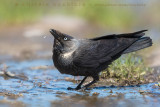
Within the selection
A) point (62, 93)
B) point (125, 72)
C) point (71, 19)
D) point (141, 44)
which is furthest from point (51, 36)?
point (62, 93)

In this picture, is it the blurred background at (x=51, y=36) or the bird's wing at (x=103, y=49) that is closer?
the blurred background at (x=51, y=36)

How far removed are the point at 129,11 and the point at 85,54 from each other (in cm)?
862

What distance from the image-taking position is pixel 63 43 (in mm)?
6766

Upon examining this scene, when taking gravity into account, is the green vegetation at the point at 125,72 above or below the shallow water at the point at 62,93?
above

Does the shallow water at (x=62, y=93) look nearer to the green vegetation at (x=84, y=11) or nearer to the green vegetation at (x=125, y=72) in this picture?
the green vegetation at (x=125, y=72)

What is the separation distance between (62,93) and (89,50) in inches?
37.9

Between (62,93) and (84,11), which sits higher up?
(84,11)

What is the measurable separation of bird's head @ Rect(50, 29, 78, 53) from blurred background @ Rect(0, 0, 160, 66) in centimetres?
547

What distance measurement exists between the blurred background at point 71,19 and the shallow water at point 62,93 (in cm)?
448

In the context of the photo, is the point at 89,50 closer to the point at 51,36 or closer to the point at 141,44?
the point at 141,44

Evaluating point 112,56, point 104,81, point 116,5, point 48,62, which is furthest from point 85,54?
point 116,5

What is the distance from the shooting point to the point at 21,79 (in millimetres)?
7781

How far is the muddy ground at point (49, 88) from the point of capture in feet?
18.3

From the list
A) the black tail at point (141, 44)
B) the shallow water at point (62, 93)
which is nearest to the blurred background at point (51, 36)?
the shallow water at point (62, 93)
